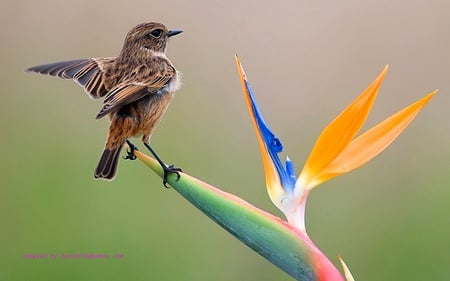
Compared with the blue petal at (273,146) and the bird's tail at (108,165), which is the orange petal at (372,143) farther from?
the bird's tail at (108,165)

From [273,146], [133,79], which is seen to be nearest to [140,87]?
[133,79]

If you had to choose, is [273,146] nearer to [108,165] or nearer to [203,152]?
[108,165]

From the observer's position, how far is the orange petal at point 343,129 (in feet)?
2.17

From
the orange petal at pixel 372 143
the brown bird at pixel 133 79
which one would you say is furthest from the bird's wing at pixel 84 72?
the orange petal at pixel 372 143

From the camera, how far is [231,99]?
1981 millimetres

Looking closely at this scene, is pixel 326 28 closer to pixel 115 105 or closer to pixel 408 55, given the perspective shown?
pixel 408 55

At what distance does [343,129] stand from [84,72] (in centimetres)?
29

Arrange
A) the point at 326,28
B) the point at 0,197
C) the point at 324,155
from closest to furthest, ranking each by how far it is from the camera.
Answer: the point at 324,155
the point at 0,197
the point at 326,28

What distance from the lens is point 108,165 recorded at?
80 cm

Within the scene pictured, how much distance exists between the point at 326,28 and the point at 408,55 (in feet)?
0.81

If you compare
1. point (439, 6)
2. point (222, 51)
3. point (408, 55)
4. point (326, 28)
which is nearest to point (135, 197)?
point (222, 51)

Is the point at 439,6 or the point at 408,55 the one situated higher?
the point at 439,6

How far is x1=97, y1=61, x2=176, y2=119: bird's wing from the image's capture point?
2.40 feet

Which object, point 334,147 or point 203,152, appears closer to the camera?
point 334,147
